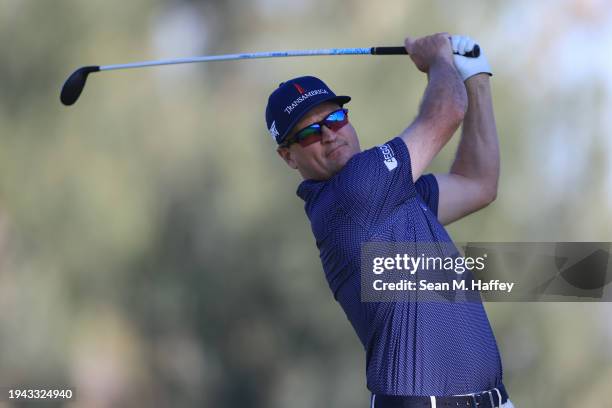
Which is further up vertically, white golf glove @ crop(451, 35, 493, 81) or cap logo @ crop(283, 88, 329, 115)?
white golf glove @ crop(451, 35, 493, 81)

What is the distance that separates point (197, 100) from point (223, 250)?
1.09 m

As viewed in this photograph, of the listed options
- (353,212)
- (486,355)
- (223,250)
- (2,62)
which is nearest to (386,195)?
(353,212)

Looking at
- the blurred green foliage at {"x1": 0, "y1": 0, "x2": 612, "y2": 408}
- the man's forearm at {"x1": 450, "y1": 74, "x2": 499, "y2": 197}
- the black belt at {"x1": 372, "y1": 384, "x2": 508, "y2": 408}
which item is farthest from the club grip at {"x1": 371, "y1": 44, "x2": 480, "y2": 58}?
the blurred green foliage at {"x1": 0, "y1": 0, "x2": 612, "y2": 408}

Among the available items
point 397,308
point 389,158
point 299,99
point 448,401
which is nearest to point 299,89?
point 299,99

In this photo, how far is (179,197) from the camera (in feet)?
22.2

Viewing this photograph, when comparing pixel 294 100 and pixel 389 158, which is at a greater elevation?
pixel 294 100

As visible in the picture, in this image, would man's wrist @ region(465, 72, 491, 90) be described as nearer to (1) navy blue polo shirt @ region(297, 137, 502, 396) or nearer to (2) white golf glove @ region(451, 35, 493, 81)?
(2) white golf glove @ region(451, 35, 493, 81)

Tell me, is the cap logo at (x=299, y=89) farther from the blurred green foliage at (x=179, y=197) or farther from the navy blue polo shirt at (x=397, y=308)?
the blurred green foliage at (x=179, y=197)

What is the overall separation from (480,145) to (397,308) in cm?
79

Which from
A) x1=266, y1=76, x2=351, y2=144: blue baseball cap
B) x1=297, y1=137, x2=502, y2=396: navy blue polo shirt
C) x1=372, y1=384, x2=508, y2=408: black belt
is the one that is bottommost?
x1=372, y1=384, x2=508, y2=408: black belt

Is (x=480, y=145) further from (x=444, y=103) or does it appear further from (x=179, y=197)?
(x=179, y=197)

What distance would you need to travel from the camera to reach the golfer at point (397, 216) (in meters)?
2.50

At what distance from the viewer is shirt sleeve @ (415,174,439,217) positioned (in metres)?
2.89

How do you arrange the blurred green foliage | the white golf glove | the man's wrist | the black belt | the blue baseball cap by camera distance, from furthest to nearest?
the blurred green foliage
the man's wrist
the white golf glove
the blue baseball cap
the black belt
